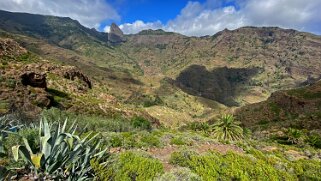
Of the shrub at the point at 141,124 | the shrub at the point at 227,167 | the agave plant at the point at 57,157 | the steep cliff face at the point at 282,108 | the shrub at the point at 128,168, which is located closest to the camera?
the agave plant at the point at 57,157

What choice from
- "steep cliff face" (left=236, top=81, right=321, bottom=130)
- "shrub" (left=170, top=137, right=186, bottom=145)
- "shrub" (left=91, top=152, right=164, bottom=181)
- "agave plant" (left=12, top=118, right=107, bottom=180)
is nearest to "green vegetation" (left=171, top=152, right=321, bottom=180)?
"shrub" (left=91, top=152, right=164, bottom=181)

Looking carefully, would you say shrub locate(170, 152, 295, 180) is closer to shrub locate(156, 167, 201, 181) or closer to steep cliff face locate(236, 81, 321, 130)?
shrub locate(156, 167, 201, 181)

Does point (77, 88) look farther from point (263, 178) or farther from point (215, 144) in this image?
point (263, 178)

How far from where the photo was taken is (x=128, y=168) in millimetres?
11016

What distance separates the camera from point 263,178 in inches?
503

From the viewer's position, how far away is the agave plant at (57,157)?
903 cm

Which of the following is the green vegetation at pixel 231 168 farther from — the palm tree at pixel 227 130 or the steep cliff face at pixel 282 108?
the steep cliff face at pixel 282 108

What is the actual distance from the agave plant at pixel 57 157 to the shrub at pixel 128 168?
46cm

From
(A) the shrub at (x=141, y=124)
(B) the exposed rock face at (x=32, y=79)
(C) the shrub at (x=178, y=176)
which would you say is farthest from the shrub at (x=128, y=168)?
(B) the exposed rock face at (x=32, y=79)

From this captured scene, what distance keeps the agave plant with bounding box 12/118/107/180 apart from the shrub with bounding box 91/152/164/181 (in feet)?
1.51

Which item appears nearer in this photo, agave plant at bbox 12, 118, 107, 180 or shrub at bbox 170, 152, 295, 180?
agave plant at bbox 12, 118, 107, 180

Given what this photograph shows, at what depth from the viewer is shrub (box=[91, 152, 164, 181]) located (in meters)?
10.3

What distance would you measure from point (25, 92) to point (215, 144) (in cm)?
3795

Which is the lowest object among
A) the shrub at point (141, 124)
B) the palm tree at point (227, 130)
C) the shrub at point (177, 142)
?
the shrub at point (141, 124)
